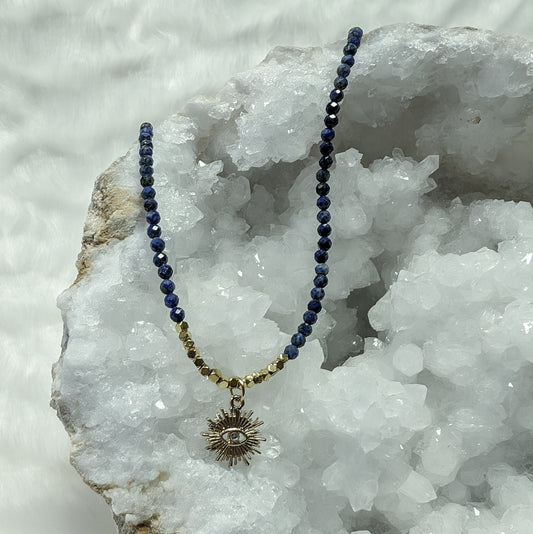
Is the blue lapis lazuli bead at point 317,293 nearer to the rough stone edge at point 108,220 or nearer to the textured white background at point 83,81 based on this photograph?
the rough stone edge at point 108,220

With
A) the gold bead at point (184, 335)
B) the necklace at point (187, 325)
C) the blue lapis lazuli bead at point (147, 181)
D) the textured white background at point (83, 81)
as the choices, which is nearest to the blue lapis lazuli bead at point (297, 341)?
the necklace at point (187, 325)

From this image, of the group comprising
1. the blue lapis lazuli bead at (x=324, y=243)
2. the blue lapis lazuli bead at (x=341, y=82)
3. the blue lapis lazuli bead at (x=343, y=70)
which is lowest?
the blue lapis lazuli bead at (x=324, y=243)

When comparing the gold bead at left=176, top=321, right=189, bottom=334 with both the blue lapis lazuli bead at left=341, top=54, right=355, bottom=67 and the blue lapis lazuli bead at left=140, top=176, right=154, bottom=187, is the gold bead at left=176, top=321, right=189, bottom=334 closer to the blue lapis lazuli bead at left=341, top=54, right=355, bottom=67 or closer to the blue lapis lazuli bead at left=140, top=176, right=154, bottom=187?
the blue lapis lazuli bead at left=140, top=176, right=154, bottom=187

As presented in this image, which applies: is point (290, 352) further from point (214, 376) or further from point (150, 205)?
point (150, 205)

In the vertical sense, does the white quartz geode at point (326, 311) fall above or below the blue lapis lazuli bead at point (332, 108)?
below

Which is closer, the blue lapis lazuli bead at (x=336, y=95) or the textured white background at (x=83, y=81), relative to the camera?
the blue lapis lazuli bead at (x=336, y=95)

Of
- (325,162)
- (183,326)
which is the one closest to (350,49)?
(325,162)

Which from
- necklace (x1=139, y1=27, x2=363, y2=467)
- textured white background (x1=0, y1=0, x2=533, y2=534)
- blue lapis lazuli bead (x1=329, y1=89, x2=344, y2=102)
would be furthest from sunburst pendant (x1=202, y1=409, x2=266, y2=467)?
textured white background (x1=0, y1=0, x2=533, y2=534)
